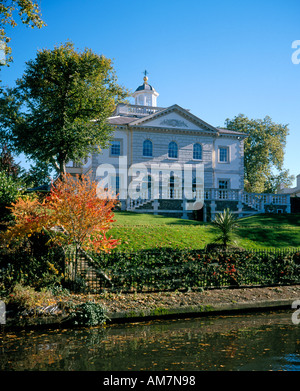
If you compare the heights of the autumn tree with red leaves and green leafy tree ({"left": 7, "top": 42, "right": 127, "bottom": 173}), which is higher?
green leafy tree ({"left": 7, "top": 42, "right": 127, "bottom": 173})

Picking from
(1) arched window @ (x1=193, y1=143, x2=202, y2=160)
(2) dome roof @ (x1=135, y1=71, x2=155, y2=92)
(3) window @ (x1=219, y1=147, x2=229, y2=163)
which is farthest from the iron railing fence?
(2) dome roof @ (x1=135, y1=71, x2=155, y2=92)

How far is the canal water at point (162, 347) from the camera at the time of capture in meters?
6.52

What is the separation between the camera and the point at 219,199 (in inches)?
1228

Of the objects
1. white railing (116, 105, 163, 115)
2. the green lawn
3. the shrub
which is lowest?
the shrub

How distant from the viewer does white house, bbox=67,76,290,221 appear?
103 feet

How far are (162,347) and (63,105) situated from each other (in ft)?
77.5

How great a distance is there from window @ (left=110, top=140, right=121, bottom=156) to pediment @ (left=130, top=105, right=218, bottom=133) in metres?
2.30

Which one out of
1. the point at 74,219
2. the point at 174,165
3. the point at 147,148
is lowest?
the point at 74,219

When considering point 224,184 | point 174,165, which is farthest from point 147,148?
point 224,184

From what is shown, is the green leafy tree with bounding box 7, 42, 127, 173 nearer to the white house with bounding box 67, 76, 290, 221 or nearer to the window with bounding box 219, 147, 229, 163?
the white house with bounding box 67, 76, 290, 221

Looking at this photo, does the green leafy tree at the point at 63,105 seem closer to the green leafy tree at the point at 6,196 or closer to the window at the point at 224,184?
the green leafy tree at the point at 6,196

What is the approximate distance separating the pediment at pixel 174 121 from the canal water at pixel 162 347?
1103 inches

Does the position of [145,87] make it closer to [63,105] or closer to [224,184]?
[224,184]

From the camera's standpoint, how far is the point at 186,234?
791 inches
